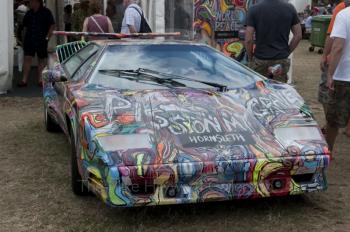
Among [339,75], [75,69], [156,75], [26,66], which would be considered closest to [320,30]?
[26,66]

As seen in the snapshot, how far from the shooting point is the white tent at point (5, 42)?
9.05m

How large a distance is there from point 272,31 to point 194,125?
8.50 ft

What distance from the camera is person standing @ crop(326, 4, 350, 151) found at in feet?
15.8

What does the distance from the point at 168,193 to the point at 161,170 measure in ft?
0.58

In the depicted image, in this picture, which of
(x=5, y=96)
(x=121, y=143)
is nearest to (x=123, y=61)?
(x=121, y=143)

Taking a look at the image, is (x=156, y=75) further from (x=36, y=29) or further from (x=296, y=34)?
(x=36, y=29)

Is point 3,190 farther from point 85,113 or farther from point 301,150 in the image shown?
point 301,150

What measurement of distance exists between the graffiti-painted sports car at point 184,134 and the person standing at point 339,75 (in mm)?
630

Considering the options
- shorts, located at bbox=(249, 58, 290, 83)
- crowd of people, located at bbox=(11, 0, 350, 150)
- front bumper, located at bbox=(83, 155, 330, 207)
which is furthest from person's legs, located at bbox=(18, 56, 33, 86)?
front bumper, located at bbox=(83, 155, 330, 207)

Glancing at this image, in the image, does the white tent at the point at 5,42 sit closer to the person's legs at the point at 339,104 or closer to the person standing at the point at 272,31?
the person standing at the point at 272,31

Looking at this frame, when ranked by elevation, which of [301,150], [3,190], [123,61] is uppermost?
[123,61]

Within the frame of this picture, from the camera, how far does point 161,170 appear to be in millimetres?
3557

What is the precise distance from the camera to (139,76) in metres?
4.67

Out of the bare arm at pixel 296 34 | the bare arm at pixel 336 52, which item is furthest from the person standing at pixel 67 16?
the bare arm at pixel 336 52
